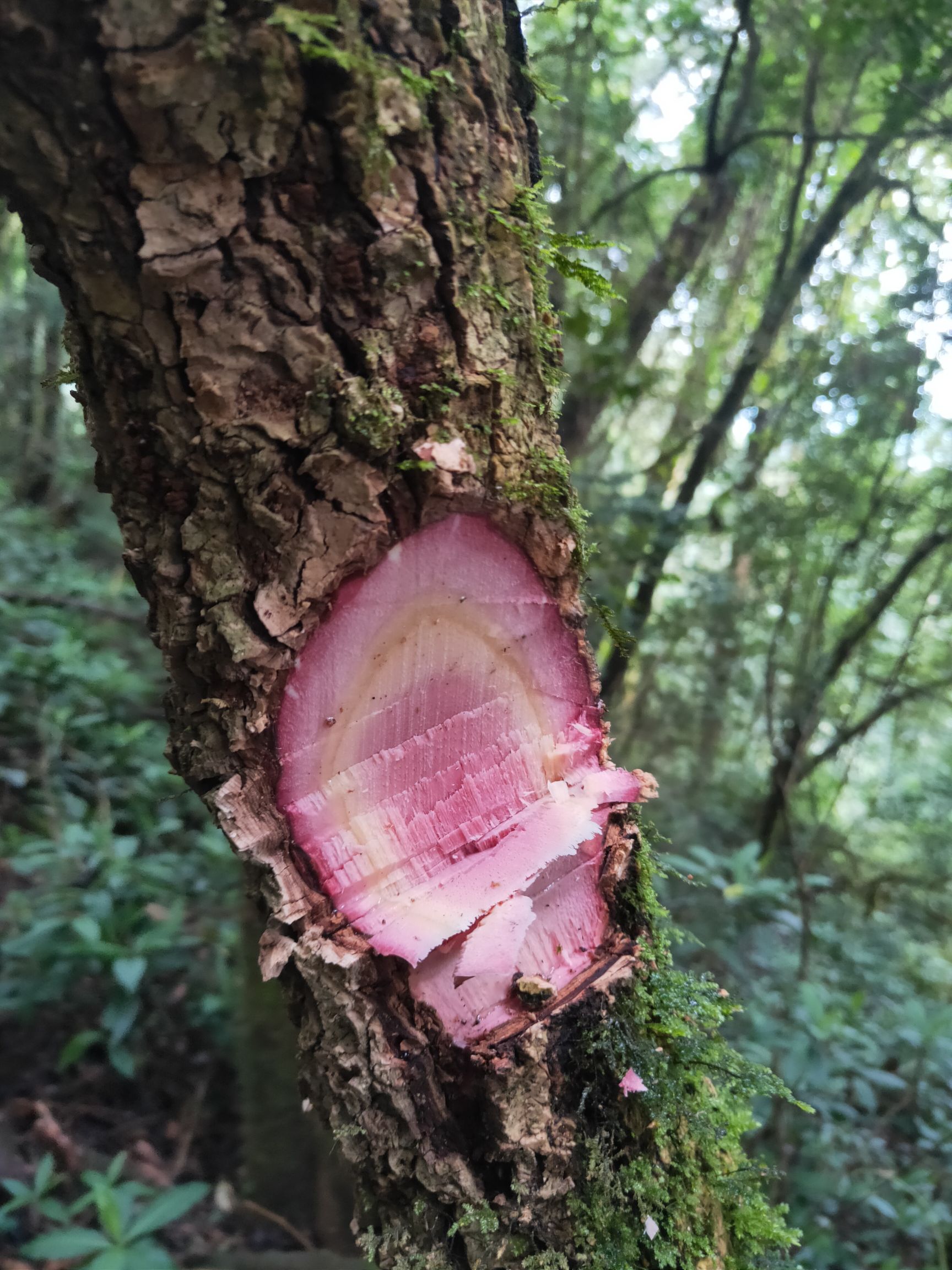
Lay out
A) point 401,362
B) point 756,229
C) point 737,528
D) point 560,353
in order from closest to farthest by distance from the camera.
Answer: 1. point 401,362
2. point 560,353
3. point 737,528
4. point 756,229

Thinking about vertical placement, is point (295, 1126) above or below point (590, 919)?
below

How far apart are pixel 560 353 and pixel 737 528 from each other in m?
3.09

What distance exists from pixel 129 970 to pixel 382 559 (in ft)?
7.52

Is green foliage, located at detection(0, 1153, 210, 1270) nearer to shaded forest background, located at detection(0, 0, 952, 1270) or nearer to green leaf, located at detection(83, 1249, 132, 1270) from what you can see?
green leaf, located at detection(83, 1249, 132, 1270)

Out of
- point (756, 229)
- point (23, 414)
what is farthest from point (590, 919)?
point (23, 414)

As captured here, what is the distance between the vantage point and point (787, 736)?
3881mm

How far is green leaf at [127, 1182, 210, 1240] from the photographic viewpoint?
72.1 inches

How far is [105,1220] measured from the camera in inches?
71.7

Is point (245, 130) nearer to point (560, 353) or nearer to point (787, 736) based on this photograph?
point (560, 353)

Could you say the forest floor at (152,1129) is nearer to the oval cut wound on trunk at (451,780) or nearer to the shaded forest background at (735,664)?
the shaded forest background at (735,664)

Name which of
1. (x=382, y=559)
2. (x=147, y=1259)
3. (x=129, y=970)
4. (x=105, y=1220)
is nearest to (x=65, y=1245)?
(x=105, y=1220)

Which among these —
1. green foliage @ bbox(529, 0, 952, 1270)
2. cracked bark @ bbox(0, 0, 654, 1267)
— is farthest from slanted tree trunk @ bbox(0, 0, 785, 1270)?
green foliage @ bbox(529, 0, 952, 1270)

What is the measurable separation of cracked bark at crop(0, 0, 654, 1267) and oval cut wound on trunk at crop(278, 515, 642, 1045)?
1.2 inches

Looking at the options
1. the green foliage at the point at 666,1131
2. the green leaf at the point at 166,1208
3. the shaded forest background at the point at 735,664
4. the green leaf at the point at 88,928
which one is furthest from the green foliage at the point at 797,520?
the green leaf at the point at 88,928
